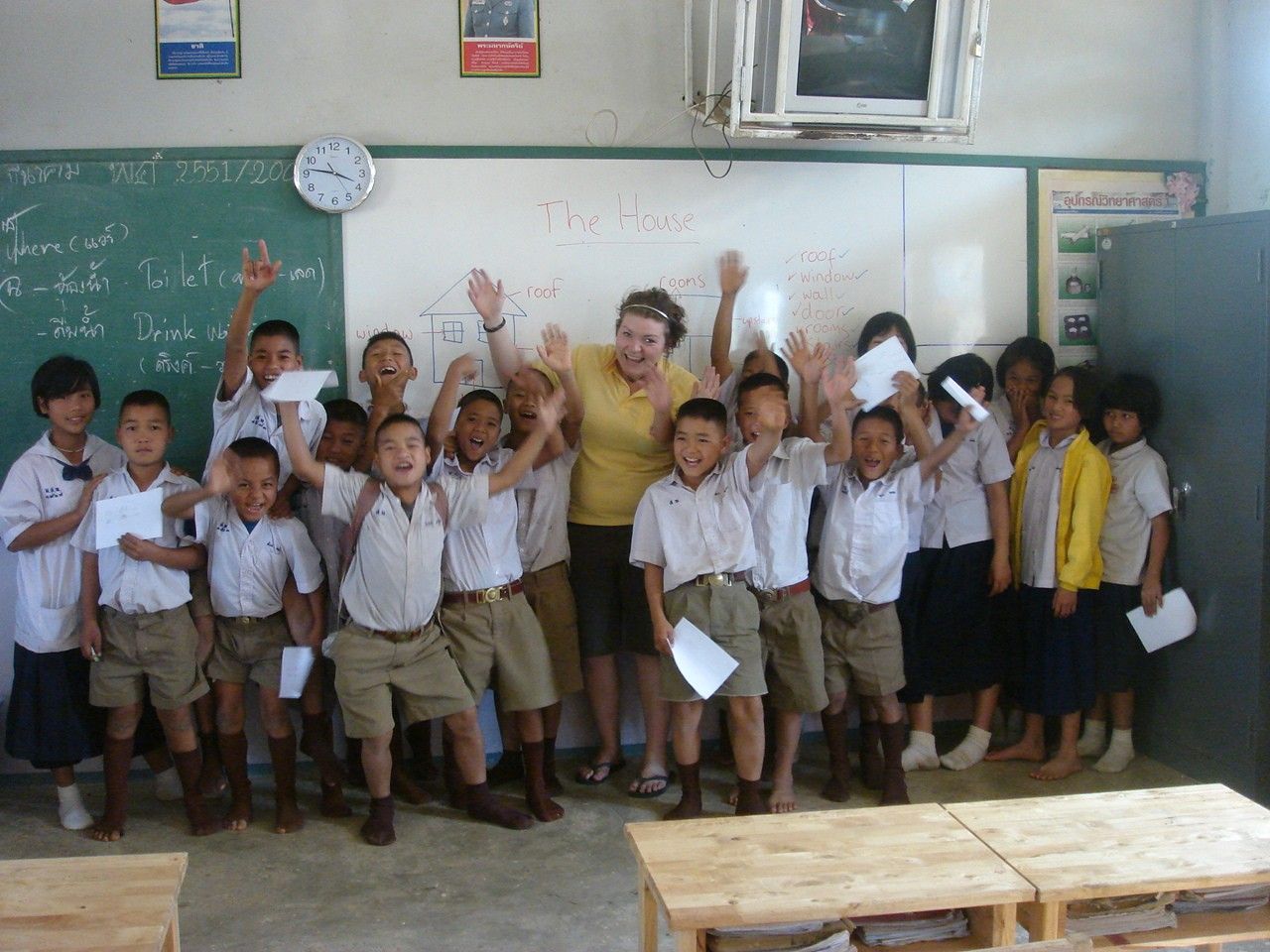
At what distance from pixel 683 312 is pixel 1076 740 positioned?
1.96 meters

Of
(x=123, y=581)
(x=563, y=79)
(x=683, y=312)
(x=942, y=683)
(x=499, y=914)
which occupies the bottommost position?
(x=499, y=914)

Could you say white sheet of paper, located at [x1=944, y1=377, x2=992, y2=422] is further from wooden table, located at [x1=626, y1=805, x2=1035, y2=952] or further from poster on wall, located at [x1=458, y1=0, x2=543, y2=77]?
poster on wall, located at [x1=458, y1=0, x2=543, y2=77]

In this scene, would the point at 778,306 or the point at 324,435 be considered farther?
the point at 778,306

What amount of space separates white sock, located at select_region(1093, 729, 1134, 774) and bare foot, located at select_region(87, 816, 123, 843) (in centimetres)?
304

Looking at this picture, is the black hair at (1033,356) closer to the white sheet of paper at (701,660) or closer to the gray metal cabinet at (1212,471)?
the gray metal cabinet at (1212,471)

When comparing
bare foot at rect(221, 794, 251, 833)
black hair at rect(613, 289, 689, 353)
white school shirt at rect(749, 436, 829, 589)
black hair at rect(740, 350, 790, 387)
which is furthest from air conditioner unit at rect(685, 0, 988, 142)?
bare foot at rect(221, 794, 251, 833)

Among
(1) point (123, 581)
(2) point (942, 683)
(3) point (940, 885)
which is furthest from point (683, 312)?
(3) point (940, 885)

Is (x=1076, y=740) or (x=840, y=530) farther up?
(x=840, y=530)

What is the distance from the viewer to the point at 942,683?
3705 millimetres

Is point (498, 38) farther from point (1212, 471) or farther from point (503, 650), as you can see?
point (1212, 471)

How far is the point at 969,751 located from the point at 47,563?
9.58ft

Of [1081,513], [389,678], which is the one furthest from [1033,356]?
[389,678]

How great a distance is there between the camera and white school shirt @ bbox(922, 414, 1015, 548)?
3.65 meters

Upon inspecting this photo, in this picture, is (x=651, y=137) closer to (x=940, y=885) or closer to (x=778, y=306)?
(x=778, y=306)
